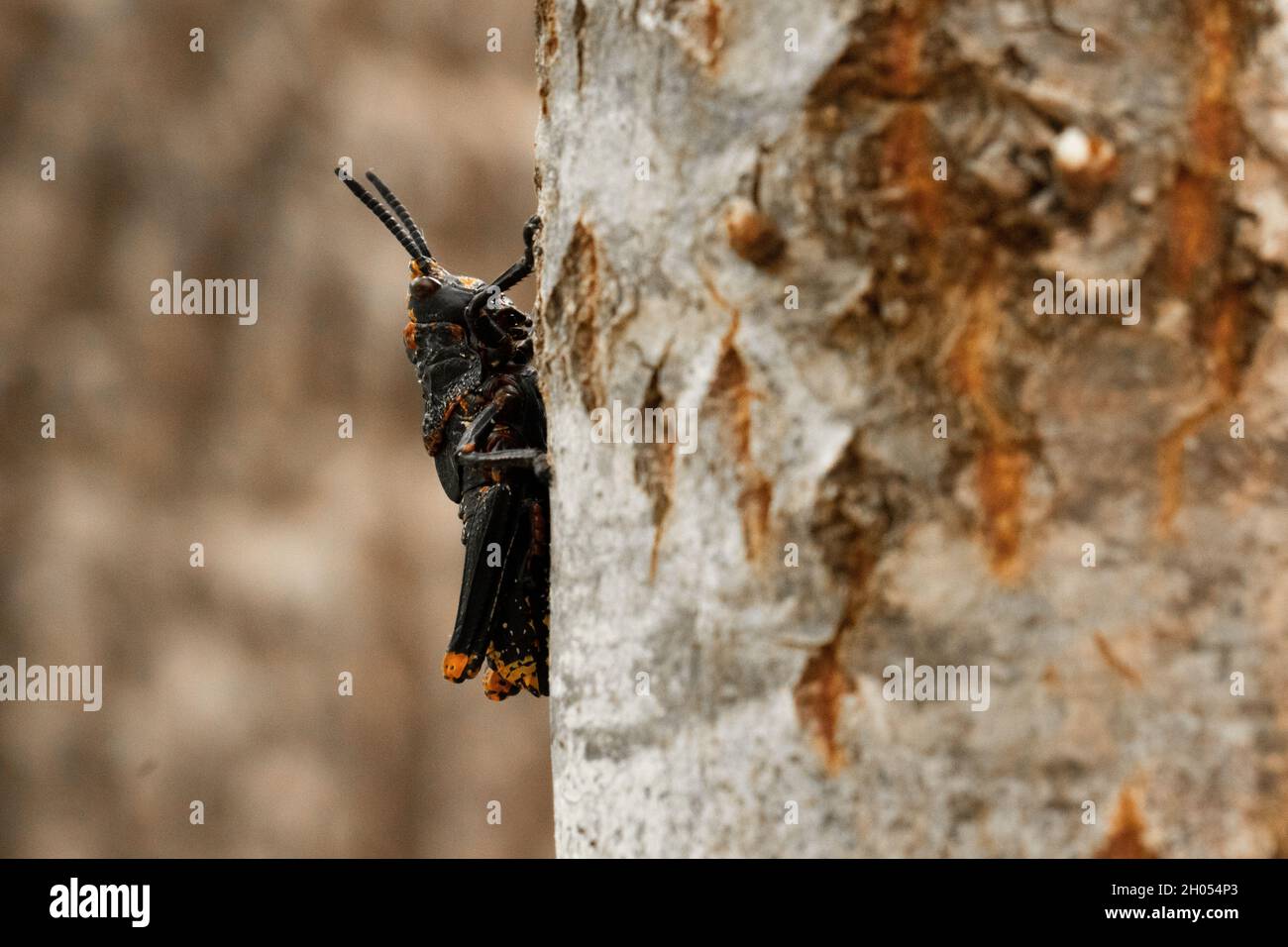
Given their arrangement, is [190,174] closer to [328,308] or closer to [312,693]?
[328,308]

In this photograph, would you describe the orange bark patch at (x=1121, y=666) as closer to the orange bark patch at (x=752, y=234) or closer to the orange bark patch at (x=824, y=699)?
the orange bark patch at (x=824, y=699)

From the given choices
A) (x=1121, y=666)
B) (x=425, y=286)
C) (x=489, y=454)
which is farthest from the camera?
(x=425, y=286)

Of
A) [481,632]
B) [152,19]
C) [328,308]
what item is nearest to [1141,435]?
[481,632]

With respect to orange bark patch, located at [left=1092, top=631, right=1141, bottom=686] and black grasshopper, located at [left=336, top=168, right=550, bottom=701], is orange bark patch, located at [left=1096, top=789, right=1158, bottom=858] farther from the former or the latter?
black grasshopper, located at [left=336, top=168, right=550, bottom=701]

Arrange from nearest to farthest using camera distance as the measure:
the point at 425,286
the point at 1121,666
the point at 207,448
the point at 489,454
Answer: the point at 1121,666
the point at 489,454
the point at 425,286
the point at 207,448

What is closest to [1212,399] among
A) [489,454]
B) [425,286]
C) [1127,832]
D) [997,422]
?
[997,422]

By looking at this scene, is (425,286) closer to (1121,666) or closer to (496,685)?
(496,685)

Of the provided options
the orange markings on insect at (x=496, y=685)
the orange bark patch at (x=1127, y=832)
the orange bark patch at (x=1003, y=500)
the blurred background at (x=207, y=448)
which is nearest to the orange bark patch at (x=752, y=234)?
the orange bark patch at (x=1003, y=500)
